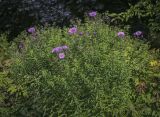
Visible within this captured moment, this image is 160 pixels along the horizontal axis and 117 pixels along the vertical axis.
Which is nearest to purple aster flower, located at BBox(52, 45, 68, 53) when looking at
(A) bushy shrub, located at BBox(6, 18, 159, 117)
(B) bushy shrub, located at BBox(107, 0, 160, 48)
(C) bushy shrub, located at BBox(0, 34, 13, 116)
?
(A) bushy shrub, located at BBox(6, 18, 159, 117)

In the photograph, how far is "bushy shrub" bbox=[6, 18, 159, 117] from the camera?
4.95m

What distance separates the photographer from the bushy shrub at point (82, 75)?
195 inches

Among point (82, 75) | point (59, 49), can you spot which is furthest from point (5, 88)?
point (82, 75)

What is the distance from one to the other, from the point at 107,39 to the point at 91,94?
2.82 ft

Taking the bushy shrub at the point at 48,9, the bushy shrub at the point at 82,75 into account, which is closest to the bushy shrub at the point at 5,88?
the bushy shrub at the point at 82,75

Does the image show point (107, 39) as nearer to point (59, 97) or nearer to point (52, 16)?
point (59, 97)

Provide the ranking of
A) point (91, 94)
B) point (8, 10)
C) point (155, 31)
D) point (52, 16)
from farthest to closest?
point (8, 10) → point (52, 16) → point (155, 31) → point (91, 94)

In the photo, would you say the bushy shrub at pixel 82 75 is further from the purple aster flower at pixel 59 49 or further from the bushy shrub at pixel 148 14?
the bushy shrub at pixel 148 14

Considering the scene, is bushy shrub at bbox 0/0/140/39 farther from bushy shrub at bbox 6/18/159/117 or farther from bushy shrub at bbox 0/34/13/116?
bushy shrub at bbox 6/18/159/117

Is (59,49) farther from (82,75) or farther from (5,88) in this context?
(5,88)

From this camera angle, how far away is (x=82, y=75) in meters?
4.86

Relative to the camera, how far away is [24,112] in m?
5.54

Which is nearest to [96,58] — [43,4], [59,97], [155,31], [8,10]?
[59,97]

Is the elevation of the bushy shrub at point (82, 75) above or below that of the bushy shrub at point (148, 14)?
above
